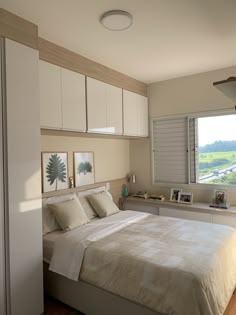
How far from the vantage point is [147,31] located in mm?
2273

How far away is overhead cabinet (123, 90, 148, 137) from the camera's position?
3.58 meters

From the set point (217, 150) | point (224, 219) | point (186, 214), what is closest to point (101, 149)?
point (186, 214)

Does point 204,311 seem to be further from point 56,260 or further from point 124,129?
point 124,129

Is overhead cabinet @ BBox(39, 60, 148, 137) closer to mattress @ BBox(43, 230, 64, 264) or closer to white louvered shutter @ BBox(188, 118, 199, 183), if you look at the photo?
white louvered shutter @ BBox(188, 118, 199, 183)

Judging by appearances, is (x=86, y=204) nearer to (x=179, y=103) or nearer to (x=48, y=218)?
(x=48, y=218)

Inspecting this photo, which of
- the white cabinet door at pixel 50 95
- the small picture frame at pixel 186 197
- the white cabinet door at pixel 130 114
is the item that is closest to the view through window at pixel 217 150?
the small picture frame at pixel 186 197

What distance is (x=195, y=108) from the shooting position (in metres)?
3.66

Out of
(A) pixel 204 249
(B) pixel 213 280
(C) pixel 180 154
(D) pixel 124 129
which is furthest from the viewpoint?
(C) pixel 180 154

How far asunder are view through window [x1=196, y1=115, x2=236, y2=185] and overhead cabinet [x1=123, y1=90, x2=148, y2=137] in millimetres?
875

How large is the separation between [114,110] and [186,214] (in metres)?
1.81

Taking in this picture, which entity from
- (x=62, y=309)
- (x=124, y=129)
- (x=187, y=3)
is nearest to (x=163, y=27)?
(x=187, y=3)

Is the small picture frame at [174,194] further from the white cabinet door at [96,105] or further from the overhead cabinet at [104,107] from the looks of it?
the white cabinet door at [96,105]

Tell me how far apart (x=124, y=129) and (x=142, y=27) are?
5.03ft

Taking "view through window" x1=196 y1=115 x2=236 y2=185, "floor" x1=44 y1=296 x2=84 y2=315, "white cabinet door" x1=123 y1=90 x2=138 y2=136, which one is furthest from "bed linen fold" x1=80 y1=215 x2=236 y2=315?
"white cabinet door" x1=123 y1=90 x2=138 y2=136
